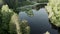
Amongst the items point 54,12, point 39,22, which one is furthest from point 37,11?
point 54,12

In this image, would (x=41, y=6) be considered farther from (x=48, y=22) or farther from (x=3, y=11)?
(x=3, y=11)

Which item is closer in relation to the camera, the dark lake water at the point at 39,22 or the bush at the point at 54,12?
the dark lake water at the point at 39,22

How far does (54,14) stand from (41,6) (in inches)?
12.0

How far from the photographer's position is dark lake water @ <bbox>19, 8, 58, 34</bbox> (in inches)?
114

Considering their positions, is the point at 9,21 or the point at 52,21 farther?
the point at 52,21

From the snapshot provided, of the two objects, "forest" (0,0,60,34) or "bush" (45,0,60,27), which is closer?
"forest" (0,0,60,34)

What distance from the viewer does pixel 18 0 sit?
2996 millimetres

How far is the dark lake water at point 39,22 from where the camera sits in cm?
289

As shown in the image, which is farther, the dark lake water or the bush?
the bush

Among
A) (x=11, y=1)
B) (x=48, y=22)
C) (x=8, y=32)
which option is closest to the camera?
(x=8, y=32)

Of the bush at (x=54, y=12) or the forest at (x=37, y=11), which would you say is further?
the bush at (x=54, y=12)

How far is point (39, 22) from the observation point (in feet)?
9.93

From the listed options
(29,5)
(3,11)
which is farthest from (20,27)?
(29,5)

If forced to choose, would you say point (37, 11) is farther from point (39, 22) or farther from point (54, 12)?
point (54, 12)
